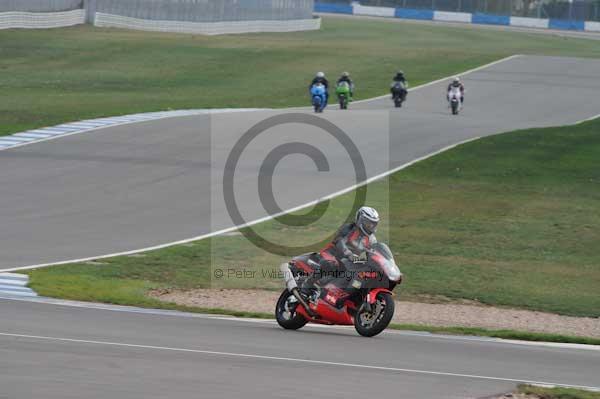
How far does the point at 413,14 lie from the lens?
360ft

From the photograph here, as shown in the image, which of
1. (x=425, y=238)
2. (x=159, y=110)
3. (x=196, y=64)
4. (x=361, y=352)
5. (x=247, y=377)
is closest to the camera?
(x=247, y=377)

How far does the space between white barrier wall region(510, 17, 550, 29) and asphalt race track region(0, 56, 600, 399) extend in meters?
56.7

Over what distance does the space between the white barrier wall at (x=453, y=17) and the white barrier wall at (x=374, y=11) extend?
17.4ft

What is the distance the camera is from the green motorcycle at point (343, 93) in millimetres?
44031

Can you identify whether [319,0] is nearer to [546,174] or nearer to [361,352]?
[546,174]

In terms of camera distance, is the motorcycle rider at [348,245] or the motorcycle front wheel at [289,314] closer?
the motorcycle rider at [348,245]

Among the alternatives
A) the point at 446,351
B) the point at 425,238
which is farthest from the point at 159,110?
the point at 446,351

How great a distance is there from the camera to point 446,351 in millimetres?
13641

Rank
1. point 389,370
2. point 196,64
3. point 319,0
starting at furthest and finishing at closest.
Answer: point 319,0 → point 196,64 → point 389,370

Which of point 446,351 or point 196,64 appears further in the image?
point 196,64

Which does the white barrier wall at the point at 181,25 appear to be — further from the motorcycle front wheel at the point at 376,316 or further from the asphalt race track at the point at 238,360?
the motorcycle front wheel at the point at 376,316

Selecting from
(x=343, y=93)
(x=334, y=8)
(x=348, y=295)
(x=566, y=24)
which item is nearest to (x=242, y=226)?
(x=348, y=295)

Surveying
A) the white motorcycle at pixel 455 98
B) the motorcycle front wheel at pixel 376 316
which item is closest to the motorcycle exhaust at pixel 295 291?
the motorcycle front wheel at pixel 376 316

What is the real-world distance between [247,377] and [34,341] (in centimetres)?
286
